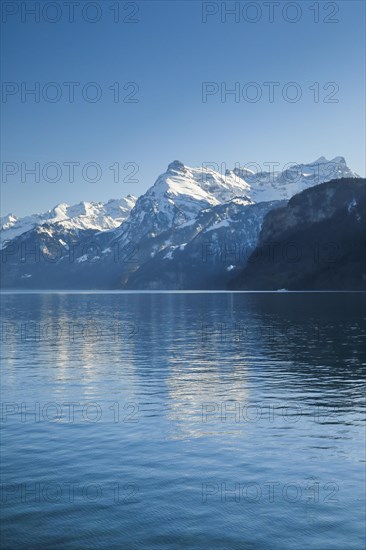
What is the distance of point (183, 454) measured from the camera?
3556cm

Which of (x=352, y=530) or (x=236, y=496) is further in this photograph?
(x=236, y=496)

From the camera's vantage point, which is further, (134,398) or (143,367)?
(143,367)

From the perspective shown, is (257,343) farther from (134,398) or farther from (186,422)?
(186,422)

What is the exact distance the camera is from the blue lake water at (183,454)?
25.0 meters

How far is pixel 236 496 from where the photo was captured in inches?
1127

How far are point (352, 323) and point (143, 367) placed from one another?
237 feet

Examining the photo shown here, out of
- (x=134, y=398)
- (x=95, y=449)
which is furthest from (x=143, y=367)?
(x=95, y=449)

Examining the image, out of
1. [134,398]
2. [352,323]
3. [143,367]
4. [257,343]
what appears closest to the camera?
[134,398]

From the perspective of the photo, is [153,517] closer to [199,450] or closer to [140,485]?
[140,485]

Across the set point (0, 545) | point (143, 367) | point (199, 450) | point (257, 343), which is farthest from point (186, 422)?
point (257, 343)

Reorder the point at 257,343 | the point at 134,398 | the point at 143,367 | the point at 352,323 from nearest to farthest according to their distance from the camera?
the point at 134,398 < the point at 143,367 < the point at 257,343 < the point at 352,323

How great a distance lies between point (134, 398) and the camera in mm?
52594

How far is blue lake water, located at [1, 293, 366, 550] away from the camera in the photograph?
25.0 meters

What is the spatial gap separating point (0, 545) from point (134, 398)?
28.9 m
